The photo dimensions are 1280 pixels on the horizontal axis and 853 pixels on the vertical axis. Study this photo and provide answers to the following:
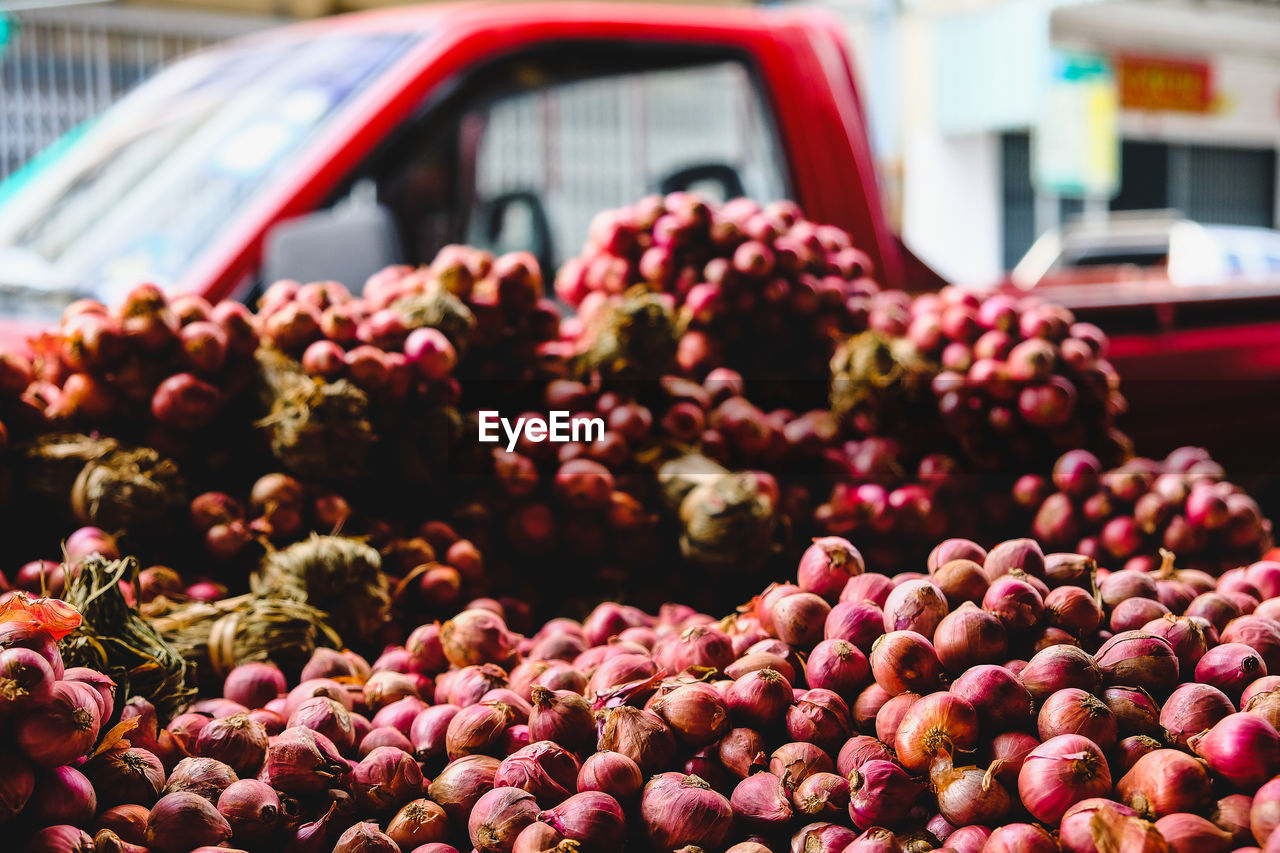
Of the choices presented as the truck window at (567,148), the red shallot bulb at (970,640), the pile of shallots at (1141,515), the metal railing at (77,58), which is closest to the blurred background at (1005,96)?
the metal railing at (77,58)

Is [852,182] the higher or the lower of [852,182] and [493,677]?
the higher

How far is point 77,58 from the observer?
7.83 m

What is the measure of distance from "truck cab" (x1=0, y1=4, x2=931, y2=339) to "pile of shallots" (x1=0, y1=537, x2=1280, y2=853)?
1306mm

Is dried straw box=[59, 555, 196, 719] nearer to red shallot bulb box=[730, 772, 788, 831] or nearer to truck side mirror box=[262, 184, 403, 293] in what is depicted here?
red shallot bulb box=[730, 772, 788, 831]

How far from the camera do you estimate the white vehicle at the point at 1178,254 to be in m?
6.36

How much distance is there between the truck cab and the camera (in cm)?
237

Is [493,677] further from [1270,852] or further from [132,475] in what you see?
[1270,852]

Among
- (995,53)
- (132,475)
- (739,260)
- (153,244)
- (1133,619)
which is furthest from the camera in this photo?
(995,53)

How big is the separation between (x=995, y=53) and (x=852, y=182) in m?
5.93

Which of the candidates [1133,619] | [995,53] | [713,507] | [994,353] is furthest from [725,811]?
[995,53]

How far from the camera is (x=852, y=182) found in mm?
2930

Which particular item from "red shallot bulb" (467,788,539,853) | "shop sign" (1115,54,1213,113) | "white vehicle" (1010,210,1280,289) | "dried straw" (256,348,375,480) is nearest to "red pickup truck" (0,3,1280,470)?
"dried straw" (256,348,375,480)

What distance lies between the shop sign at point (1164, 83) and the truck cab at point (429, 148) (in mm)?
11595

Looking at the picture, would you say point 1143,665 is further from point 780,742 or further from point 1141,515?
point 1141,515
